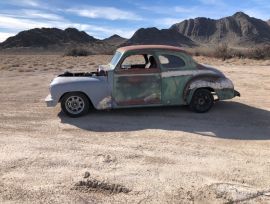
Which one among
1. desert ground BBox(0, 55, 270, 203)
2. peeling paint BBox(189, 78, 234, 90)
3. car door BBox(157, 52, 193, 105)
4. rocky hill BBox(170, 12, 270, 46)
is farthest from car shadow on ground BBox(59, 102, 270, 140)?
rocky hill BBox(170, 12, 270, 46)

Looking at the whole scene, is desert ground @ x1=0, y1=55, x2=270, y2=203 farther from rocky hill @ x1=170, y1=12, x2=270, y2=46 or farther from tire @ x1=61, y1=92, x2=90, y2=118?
rocky hill @ x1=170, y1=12, x2=270, y2=46

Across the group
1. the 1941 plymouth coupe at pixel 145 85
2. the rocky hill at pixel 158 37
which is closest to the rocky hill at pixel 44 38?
the rocky hill at pixel 158 37

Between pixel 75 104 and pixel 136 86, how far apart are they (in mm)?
1491

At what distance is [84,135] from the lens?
902cm

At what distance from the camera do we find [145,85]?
10.6 meters

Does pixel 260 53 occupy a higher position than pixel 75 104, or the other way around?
pixel 260 53

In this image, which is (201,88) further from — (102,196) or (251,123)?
(102,196)

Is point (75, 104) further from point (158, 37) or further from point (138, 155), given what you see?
point (158, 37)

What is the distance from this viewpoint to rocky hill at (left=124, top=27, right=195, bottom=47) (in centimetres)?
14925

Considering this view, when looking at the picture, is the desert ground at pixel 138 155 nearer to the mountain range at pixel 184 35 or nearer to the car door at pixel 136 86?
the car door at pixel 136 86

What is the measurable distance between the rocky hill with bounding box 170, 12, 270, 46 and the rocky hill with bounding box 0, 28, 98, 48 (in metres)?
38.2

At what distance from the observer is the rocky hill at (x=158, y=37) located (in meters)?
149

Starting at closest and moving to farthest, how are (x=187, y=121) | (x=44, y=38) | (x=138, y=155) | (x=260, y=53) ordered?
(x=138, y=155) → (x=187, y=121) → (x=260, y=53) → (x=44, y=38)

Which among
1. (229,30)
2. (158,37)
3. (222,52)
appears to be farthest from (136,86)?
(229,30)
